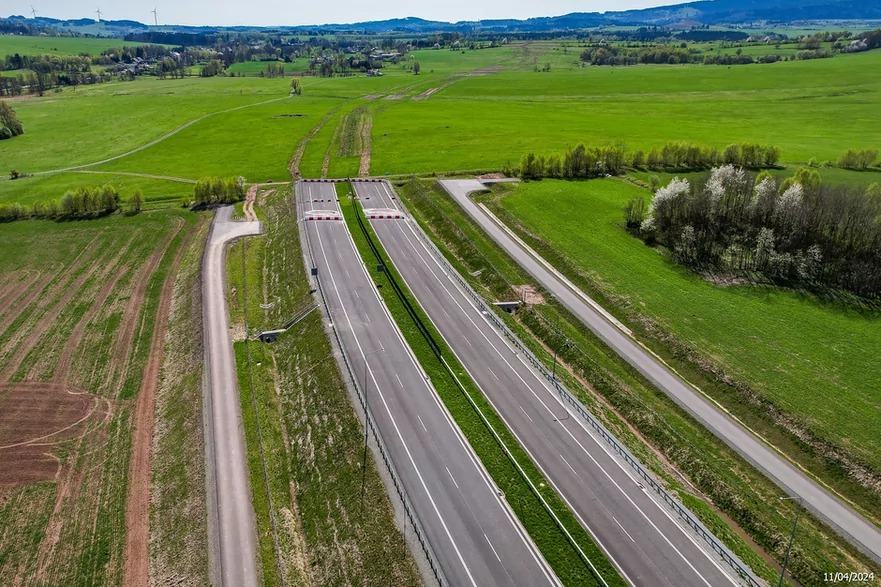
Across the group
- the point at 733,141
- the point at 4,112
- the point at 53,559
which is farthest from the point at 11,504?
the point at 4,112

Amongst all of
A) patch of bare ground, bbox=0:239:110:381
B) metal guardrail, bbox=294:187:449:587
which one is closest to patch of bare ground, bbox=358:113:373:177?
patch of bare ground, bbox=0:239:110:381

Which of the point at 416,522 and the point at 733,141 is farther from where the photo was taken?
the point at 733,141

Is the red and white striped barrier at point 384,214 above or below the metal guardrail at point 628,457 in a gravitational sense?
above

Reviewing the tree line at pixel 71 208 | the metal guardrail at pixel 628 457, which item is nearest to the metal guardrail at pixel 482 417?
the metal guardrail at pixel 628 457

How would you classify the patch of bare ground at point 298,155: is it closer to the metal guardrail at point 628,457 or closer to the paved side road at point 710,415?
the paved side road at point 710,415

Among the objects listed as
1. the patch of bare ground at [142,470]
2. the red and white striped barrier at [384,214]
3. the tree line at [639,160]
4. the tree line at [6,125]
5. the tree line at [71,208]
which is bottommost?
the patch of bare ground at [142,470]

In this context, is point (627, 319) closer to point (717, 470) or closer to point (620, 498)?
point (717, 470)
